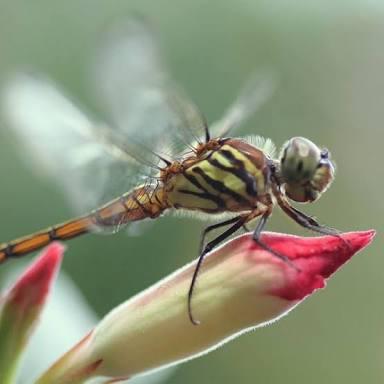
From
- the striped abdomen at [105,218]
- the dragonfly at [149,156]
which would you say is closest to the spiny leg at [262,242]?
the dragonfly at [149,156]

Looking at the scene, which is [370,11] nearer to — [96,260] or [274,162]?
[96,260]

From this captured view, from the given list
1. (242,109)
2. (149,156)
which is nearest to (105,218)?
(149,156)

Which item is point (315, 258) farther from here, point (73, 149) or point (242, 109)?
point (73, 149)

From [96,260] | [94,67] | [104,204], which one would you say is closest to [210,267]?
[104,204]

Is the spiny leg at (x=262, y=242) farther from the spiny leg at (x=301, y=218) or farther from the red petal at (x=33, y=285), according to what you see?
the red petal at (x=33, y=285)

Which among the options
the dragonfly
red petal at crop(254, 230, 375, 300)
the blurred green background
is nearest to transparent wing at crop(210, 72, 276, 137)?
the dragonfly

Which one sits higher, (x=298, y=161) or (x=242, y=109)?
(x=242, y=109)
